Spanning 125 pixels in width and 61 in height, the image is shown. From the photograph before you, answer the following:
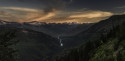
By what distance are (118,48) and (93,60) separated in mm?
4753

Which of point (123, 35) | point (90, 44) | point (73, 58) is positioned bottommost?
point (73, 58)

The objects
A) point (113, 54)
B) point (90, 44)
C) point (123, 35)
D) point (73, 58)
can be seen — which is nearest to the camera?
point (113, 54)

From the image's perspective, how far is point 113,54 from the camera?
1167 inches

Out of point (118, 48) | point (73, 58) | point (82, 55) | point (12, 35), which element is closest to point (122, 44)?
point (118, 48)

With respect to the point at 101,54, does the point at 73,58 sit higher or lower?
lower

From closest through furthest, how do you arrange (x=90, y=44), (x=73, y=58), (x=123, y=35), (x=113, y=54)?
(x=113, y=54)
(x=123, y=35)
(x=90, y=44)
(x=73, y=58)

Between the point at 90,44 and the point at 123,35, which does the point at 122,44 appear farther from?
the point at 90,44

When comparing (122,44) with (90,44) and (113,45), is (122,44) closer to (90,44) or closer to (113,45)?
(113,45)

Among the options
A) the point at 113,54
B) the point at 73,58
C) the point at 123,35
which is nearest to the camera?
the point at 113,54

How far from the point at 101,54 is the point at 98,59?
1008mm

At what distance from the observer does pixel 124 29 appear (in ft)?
109

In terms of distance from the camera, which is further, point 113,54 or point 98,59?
point 98,59

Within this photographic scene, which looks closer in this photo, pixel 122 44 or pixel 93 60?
pixel 122 44

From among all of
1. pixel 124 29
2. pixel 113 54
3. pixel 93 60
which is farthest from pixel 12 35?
pixel 124 29
